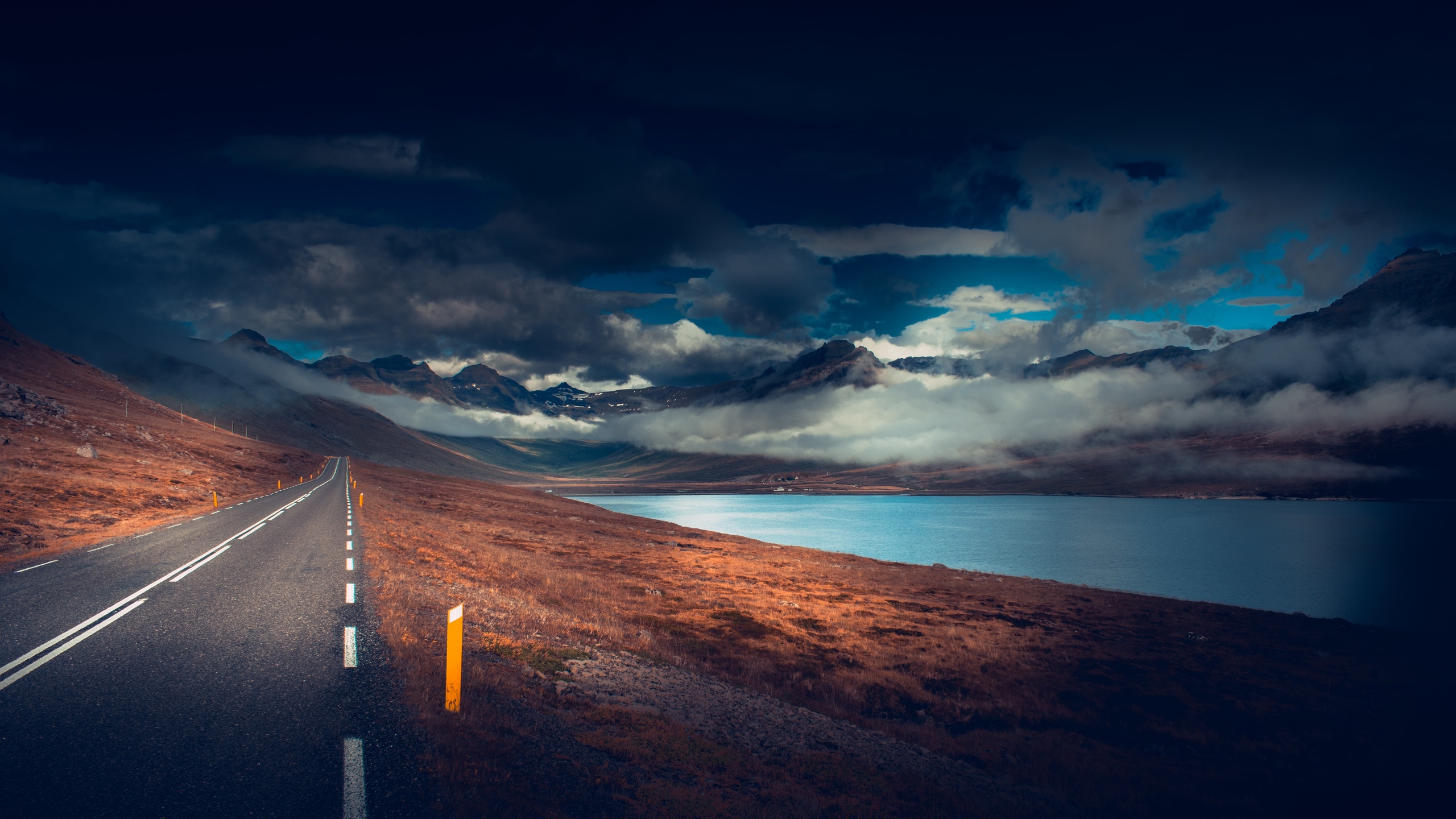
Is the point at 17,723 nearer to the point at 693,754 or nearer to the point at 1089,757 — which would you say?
the point at 693,754

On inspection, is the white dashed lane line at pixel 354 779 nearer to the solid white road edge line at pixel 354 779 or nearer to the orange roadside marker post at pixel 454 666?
the solid white road edge line at pixel 354 779

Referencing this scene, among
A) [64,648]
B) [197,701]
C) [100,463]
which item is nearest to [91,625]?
[64,648]

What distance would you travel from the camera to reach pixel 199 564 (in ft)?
70.2

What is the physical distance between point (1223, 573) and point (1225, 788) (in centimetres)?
6499

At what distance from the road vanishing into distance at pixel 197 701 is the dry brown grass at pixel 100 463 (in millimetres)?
16369

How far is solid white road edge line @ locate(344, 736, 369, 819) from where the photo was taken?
641 centimetres

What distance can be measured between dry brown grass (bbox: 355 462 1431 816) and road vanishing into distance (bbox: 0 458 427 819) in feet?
3.68

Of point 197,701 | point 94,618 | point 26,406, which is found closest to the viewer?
point 197,701

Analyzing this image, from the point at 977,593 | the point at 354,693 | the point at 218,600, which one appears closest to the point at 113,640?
the point at 218,600

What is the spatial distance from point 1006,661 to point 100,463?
78506mm

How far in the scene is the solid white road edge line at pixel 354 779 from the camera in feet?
21.0

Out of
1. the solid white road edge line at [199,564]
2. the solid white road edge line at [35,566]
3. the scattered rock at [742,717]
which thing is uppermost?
the solid white road edge line at [199,564]

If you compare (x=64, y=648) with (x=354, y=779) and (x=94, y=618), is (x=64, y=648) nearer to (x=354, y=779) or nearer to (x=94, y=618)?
(x=94, y=618)

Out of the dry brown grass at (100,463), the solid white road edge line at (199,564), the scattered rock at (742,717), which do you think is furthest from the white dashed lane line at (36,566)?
the scattered rock at (742,717)
